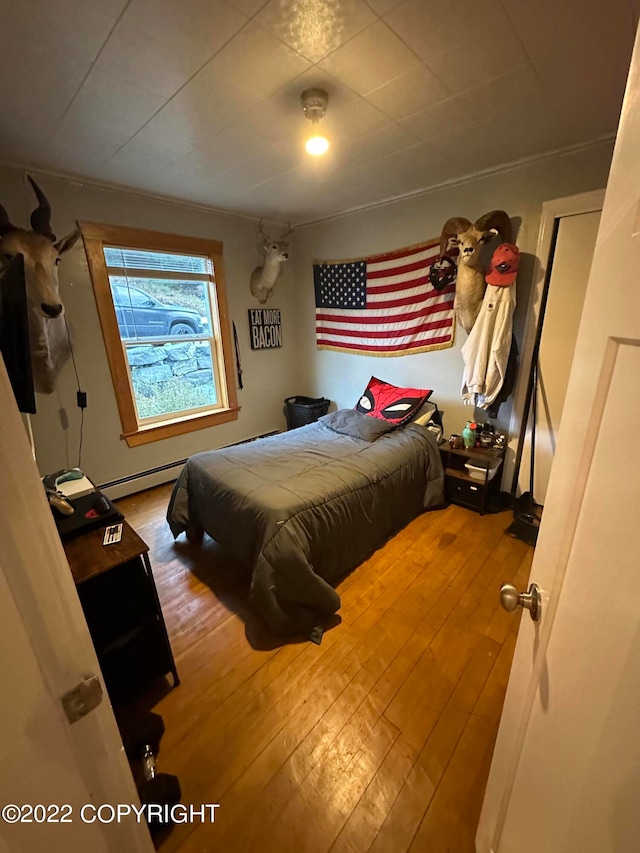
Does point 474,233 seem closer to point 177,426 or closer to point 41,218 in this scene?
point 41,218

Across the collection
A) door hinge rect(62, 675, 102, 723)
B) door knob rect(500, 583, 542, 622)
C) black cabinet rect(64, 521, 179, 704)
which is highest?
door knob rect(500, 583, 542, 622)

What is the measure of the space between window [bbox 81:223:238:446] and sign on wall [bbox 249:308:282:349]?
0.34m

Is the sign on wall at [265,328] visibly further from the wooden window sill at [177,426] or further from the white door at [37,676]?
the white door at [37,676]

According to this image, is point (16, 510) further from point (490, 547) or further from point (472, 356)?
point (472, 356)

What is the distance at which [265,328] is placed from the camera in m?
3.98

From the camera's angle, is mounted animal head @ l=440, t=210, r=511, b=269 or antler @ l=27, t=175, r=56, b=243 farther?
mounted animal head @ l=440, t=210, r=511, b=269

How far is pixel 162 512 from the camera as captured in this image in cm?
294

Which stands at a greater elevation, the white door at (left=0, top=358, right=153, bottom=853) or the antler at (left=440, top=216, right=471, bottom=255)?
the antler at (left=440, top=216, right=471, bottom=255)

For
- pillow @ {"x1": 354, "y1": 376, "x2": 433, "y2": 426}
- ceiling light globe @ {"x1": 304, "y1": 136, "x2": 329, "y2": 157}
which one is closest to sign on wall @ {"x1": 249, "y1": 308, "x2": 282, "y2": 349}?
pillow @ {"x1": 354, "y1": 376, "x2": 433, "y2": 426}

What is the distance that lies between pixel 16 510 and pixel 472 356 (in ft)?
9.00

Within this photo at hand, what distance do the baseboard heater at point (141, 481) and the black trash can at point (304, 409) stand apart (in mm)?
1097

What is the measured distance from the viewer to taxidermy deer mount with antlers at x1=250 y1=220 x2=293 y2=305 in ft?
11.6

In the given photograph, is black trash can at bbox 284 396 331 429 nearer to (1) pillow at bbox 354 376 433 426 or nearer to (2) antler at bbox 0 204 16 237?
(1) pillow at bbox 354 376 433 426

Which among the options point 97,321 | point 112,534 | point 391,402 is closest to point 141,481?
point 97,321
